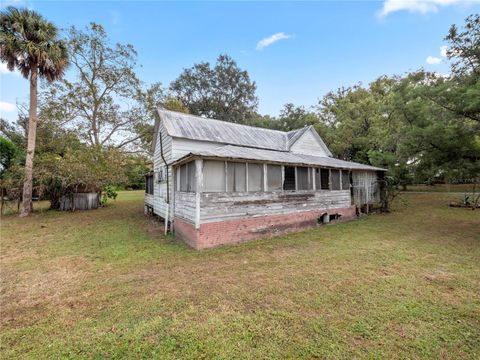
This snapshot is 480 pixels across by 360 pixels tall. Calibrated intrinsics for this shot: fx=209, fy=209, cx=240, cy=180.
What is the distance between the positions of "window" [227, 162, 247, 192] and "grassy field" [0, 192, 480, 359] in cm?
204

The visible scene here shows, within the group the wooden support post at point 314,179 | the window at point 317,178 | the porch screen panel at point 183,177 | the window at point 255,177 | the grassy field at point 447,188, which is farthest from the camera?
the grassy field at point 447,188

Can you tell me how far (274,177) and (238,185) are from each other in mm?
1747

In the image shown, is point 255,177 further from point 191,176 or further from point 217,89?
point 217,89

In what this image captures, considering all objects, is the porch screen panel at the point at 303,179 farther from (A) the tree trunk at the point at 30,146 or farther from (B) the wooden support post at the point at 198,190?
(A) the tree trunk at the point at 30,146

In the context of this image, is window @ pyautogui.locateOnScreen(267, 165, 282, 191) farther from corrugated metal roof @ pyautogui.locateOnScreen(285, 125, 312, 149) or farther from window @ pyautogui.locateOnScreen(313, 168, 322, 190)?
corrugated metal roof @ pyautogui.locateOnScreen(285, 125, 312, 149)

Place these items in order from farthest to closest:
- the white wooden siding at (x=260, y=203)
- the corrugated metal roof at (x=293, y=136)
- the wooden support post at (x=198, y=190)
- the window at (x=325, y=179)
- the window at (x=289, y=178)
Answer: the corrugated metal roof at (x=293, y=136), the window at (x=325, y=179), the window at (x=289, y=178), the white wooden siding at (x=260, y=203), the wooden support post at (x=198, y=190)

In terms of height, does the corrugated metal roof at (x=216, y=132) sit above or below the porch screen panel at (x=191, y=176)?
above

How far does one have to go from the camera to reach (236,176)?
7.61 meters

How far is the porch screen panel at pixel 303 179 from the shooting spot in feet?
30.9

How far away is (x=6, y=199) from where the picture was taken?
14250mm

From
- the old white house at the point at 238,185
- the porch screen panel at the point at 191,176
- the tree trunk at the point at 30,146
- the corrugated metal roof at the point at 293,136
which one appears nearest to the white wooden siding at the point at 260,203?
the old white house at the point at 238,185

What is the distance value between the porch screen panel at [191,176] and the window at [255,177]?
205cm

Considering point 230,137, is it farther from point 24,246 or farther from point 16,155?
point 16,155

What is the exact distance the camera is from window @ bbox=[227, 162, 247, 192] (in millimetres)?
7449
